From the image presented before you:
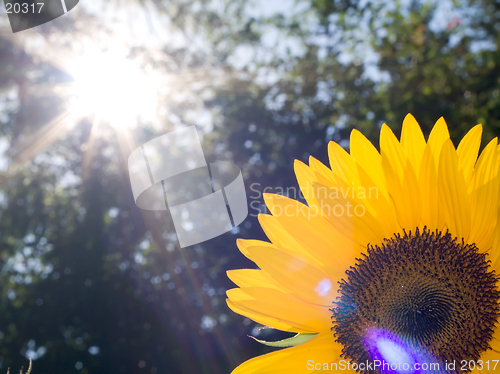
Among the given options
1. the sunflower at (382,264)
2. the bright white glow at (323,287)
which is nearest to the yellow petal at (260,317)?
the sunflower at (382,264)

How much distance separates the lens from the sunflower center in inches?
37.6

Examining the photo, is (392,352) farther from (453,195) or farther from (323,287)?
(453,195)

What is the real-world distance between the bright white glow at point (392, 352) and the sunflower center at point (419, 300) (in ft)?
0.05

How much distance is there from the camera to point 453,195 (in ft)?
3.10

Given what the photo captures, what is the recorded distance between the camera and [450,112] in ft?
13.6

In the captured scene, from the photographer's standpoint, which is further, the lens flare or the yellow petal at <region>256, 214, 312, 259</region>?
the yellow petal at <region>256, 214, 312, 259</region>

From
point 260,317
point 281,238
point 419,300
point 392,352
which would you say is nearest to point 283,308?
point 260,317

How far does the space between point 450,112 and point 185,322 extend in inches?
179

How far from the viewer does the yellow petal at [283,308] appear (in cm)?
97

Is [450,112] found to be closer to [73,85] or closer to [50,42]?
[73,85]

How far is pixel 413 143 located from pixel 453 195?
16cm

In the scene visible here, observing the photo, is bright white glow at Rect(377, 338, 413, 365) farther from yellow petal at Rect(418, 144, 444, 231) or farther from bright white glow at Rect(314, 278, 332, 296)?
yellow petal at Rect(418, 144, 444, 231)

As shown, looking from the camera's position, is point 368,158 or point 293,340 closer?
point 293,340

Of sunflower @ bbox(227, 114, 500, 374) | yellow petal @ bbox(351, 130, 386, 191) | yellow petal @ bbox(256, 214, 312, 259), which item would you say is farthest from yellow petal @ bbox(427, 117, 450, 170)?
yellow petal @ bbox(256, 214, 312, 259)
